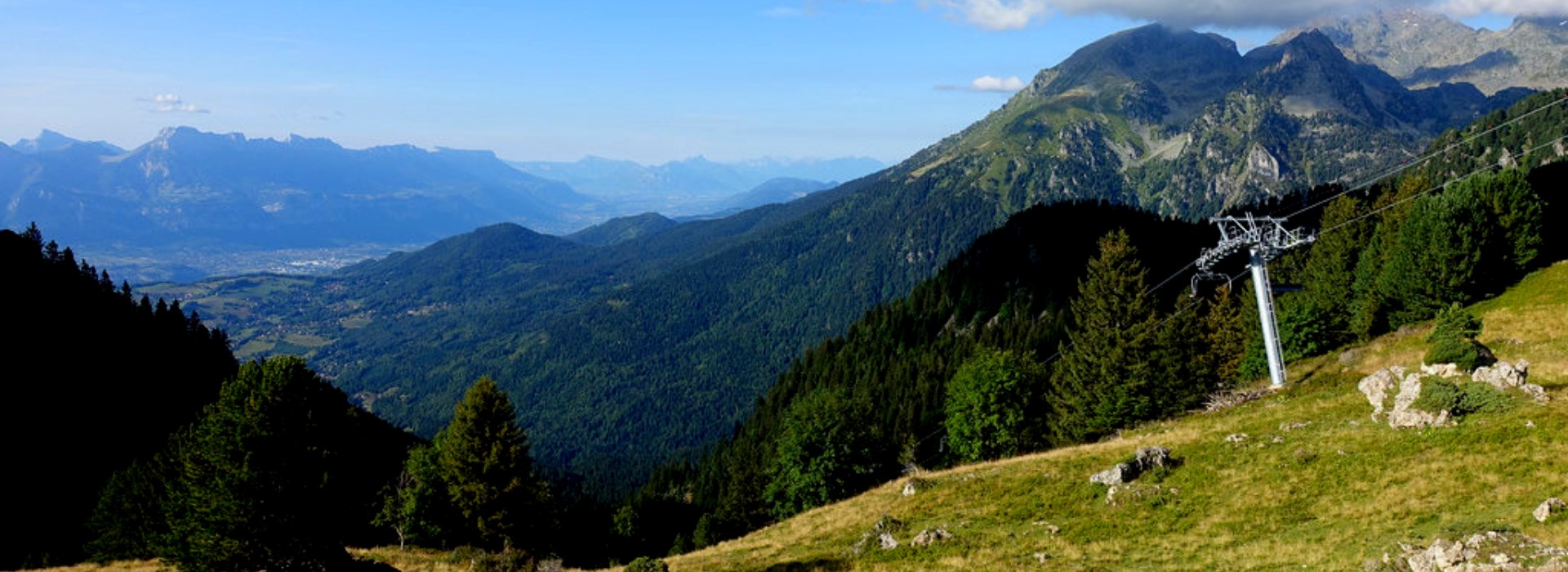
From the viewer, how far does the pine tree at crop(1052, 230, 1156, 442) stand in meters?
63.4

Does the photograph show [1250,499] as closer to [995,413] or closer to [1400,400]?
[1400,400]

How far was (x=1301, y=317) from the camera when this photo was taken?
234 ft

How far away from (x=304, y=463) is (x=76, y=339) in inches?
4700

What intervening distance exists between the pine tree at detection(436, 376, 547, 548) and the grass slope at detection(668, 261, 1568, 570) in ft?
43.7

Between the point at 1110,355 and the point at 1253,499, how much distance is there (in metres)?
35.3

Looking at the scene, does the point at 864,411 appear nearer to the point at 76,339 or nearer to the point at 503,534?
the point at 503,534

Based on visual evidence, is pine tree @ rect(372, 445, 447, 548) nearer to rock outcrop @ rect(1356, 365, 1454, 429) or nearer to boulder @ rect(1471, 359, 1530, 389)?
rock outcrop @ rect(1356, 365, 1454, 429)

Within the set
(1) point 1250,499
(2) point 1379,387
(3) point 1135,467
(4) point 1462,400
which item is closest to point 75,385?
(3) point 1135,467

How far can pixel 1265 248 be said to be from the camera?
51188 millimetres

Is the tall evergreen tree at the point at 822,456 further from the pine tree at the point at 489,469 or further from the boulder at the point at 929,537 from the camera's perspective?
the boulder at the point at 929,537

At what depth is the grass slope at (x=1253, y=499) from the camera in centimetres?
2448

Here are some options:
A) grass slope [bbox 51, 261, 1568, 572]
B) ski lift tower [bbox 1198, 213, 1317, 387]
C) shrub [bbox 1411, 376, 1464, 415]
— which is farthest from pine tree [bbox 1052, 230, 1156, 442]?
shrub [bbox 1411, 376, 1464, 415]

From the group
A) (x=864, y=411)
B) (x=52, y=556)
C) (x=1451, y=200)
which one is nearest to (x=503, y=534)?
(x=864, y=411)

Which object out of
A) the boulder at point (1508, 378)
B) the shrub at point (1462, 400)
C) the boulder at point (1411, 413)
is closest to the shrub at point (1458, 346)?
the boulder at point (1508, 378)
